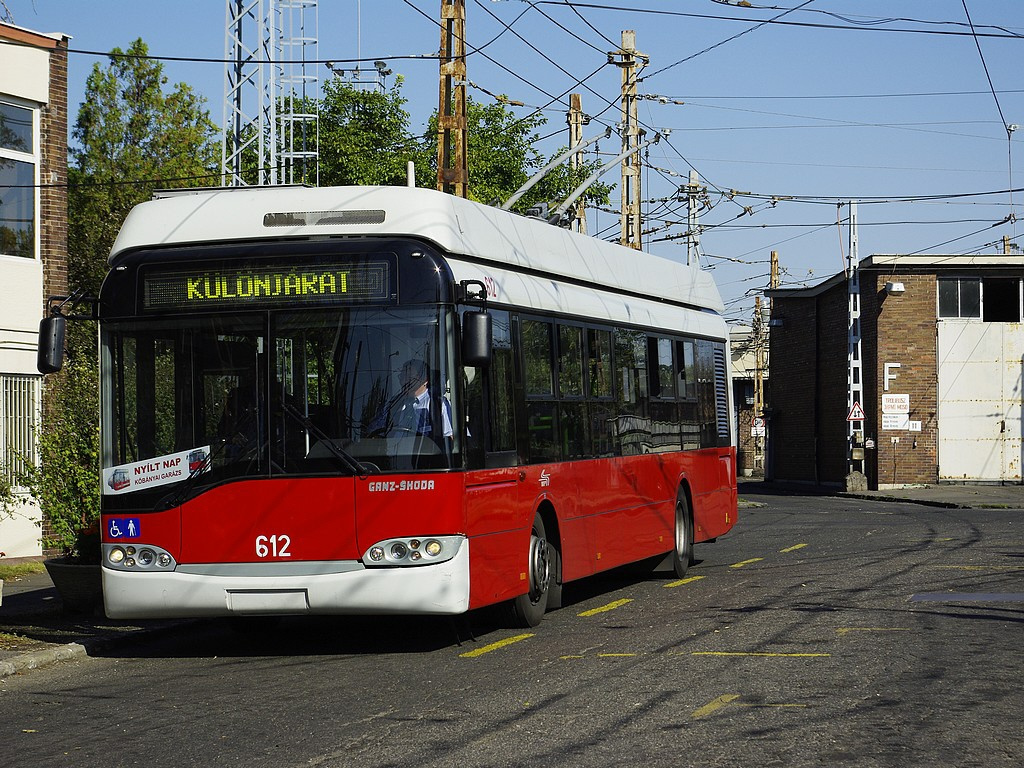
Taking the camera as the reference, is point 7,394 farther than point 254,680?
Yes

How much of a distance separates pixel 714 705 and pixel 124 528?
15.5 feet

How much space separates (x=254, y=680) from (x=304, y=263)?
9.64ft

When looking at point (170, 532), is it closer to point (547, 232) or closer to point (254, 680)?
point (254, 680)

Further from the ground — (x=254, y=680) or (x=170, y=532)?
(x=170, y=532)

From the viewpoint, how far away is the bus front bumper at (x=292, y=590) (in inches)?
404

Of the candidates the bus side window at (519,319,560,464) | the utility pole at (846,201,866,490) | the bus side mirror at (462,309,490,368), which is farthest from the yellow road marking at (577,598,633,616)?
the utility pole at (846,201,866,490)

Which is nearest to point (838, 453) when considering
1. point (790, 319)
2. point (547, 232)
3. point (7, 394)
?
point (790, 319)

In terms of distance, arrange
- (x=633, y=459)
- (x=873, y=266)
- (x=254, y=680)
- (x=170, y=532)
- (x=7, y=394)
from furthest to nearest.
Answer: (x=873, y=266), (x=7, y=394), (x=633, y=459), (x=170, y=532), (x=254, y=680)

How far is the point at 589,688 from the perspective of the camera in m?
8.98

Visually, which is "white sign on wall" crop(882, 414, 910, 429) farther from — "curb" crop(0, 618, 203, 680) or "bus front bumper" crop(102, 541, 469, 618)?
"bus front bumper" crop(102, 541, 469, 618)

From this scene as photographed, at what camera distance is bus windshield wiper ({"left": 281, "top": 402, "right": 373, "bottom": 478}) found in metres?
10.4

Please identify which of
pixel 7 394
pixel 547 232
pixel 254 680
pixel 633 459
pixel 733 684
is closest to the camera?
pixel 733 684

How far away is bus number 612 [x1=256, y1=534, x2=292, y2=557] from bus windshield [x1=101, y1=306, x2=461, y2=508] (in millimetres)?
449

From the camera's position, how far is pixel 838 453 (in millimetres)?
52344
